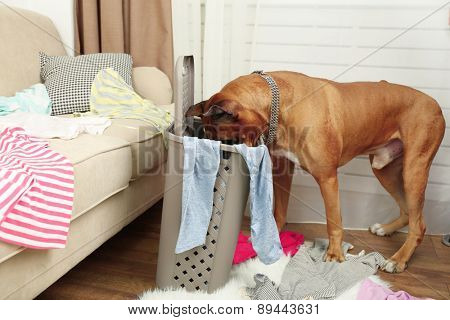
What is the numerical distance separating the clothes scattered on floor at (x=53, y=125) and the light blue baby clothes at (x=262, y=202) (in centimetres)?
58

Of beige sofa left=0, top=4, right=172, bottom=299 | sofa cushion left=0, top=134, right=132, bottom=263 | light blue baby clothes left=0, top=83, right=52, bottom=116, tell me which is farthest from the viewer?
light blue baby clothes left=0, top=83, right=52, bottom=116

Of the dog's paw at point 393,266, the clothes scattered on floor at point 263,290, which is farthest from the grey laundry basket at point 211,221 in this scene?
the dog's paw at point 393,266

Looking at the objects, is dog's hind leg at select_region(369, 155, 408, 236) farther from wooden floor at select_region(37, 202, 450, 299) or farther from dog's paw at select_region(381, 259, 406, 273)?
dog's paw at select_region(381, 259, 406, 273)

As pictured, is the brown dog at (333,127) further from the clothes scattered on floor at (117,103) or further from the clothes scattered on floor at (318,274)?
the clothes scattered on floor at (117,103)

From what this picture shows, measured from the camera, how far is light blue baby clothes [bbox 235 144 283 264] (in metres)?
1.22

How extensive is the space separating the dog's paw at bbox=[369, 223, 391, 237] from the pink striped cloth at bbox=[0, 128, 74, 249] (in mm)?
1387

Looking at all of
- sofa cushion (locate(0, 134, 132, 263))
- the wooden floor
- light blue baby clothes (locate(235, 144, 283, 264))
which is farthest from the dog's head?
the wooden floor

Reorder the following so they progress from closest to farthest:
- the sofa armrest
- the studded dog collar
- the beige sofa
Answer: the beige sofa, the studded dog collar, the sofa armrest

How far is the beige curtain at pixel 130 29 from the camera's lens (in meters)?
2.11

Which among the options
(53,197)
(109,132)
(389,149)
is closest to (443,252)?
(389,149)

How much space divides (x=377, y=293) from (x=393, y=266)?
0.26m

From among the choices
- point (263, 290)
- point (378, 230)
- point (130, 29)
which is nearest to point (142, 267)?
point (263, 290)

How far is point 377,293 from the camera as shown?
1.36 metres

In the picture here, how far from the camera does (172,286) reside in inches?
53.0
